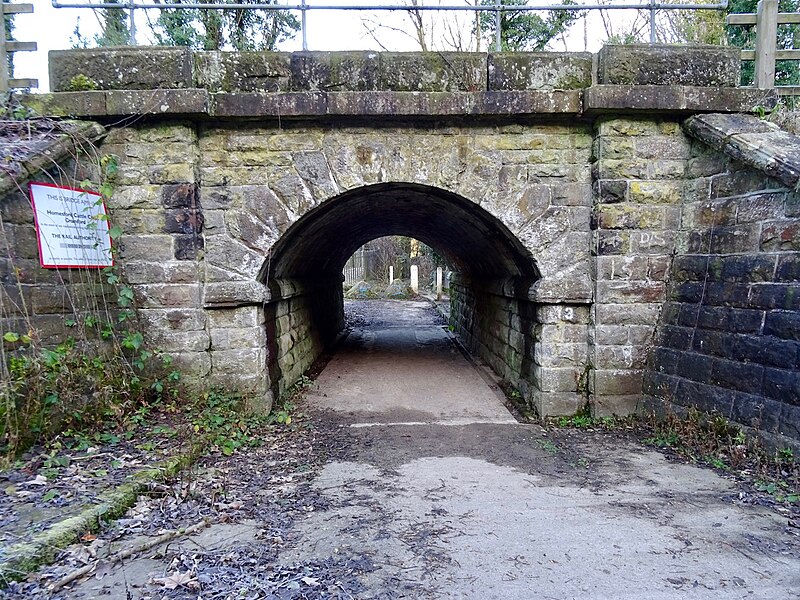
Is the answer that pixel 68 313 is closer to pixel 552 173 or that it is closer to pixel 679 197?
pixel 552 173

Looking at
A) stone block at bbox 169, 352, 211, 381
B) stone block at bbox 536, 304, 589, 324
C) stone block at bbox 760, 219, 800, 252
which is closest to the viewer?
stone block at bbox 760, 219, 800, 252

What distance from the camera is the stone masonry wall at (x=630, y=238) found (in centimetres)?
472


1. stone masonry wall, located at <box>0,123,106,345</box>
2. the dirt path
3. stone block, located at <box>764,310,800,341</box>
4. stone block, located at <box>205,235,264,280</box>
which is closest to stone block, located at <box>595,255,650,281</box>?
stone block, located at <box>764,310,800,341</box>

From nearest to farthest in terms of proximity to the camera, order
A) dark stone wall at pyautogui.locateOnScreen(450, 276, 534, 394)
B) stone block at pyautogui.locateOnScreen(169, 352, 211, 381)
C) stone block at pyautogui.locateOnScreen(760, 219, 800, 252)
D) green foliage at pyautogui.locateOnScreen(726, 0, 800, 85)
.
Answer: stone block at pyautogui.locateOnScreen(760, 219, 800, 252) < stone block at pyautogui.locateOnScreen(169, 352, 211, 381) < dark stone wall at pyautogui.locateOnScreen(450, 276, 534, 394) < green foliage at pyautogui.locateOnScreen(726, 0, 800, 85)

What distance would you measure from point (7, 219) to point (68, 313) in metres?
0.85

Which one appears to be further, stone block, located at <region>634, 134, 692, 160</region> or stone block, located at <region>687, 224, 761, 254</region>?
stone block, located at <region>634, 134, 692, 160</region>

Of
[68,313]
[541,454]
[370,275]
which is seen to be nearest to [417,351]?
[541,454]

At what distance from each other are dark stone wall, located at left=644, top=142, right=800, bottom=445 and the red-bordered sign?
5313 millimetres

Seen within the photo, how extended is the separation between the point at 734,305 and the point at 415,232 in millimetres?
6409

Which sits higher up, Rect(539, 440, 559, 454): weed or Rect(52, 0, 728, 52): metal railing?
Rect(52, 0, 728, 52): metal railing

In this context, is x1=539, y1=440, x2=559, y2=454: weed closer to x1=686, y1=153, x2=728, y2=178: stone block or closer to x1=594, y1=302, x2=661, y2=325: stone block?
x1=594, y1=302, x2=661, y2=325: stone block

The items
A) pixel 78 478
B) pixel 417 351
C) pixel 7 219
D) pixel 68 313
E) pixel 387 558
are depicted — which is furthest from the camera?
pixel 417 351

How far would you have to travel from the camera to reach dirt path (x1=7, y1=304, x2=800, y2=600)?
243cm

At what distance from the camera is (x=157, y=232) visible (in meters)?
4.63
